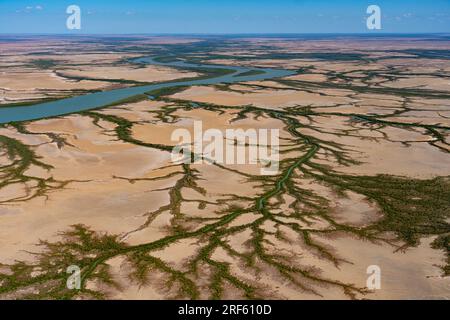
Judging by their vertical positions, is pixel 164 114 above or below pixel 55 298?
above

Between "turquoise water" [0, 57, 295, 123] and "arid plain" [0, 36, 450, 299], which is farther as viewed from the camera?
"turquoise water" [0, 57, 295, 123]

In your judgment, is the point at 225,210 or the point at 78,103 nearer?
the point at 225,210

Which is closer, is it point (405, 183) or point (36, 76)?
point (405, 183)

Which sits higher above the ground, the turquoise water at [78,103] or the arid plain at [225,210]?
the turquoise water at [78,103]

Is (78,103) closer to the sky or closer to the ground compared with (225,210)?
closer to the sky

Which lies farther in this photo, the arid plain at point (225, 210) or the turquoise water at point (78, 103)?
the turquoise water at point (78, 103)

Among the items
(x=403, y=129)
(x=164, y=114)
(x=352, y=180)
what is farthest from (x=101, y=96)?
(x=352, y=180)

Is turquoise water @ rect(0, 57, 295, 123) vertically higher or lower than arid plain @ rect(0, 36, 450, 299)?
higher
